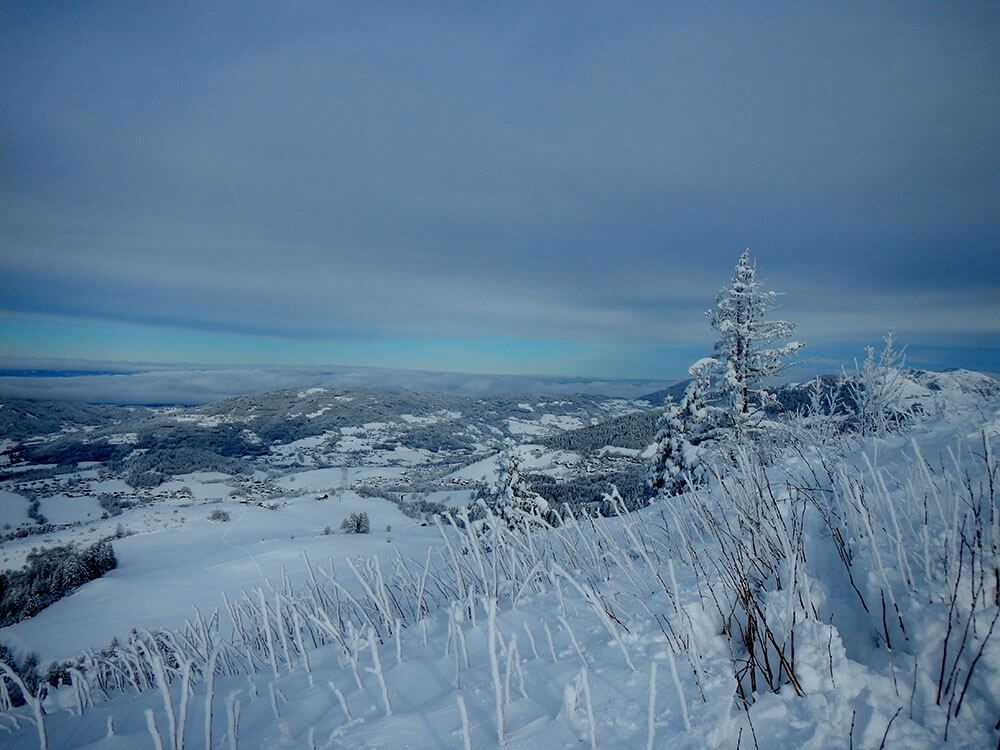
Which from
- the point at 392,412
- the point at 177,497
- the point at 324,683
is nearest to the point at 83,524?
the point at 177,497

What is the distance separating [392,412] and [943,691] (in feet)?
A: 591

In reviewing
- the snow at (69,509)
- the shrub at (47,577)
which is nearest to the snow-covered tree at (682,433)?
the shrub at (47,577)

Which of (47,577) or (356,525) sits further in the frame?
(356,525)

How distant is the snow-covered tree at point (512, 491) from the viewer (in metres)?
22.7

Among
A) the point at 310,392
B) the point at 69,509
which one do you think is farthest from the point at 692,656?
the point at 310,392

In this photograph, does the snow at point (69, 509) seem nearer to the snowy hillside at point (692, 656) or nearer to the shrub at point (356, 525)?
the shrub at point (356, 525)

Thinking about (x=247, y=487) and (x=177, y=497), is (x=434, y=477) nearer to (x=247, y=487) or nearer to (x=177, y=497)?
(x=247, y=487)

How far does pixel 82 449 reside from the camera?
3838cm

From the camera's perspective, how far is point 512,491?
23250 mm

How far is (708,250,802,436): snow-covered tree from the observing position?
64.1ft

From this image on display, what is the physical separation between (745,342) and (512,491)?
13510mm

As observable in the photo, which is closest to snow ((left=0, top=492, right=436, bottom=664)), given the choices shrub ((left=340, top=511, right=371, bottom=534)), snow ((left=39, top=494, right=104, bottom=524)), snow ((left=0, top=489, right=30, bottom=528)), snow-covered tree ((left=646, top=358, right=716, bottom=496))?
shrub ((left=340, top=511, right=371, bottom=534))

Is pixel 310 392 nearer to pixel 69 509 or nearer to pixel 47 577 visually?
pixel 69 509

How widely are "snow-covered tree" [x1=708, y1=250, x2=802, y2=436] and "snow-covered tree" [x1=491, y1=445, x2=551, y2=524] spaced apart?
10.4m
